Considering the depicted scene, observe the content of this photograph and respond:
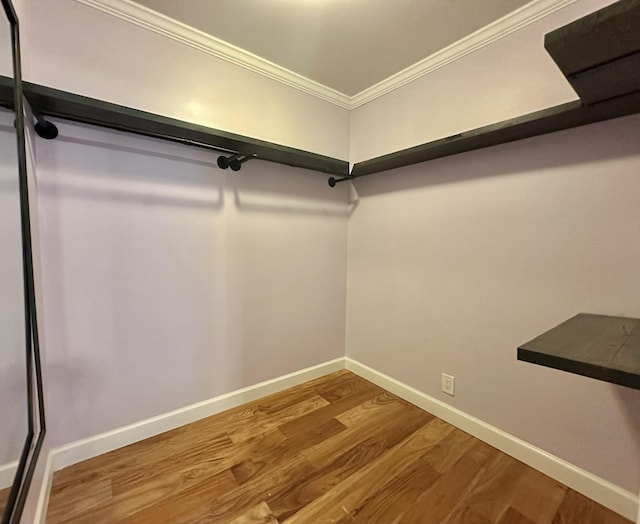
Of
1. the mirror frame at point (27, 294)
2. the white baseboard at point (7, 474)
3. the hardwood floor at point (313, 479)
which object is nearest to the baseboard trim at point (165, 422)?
the hardwood floor at point (313, 479)

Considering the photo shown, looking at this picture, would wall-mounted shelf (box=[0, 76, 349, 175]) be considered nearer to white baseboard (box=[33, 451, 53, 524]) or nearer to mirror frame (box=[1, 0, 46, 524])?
mirror frame (box=[1, 0, 46, 524])

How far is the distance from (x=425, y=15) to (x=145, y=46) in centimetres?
145

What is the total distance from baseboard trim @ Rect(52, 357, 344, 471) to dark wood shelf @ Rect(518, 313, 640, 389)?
171 centimetres

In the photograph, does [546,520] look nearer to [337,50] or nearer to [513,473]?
[513,473]

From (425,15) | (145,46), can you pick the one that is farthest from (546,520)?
(145,46)

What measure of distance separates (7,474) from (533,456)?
206cm

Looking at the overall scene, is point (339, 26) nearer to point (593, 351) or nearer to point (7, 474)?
point (593, 351)

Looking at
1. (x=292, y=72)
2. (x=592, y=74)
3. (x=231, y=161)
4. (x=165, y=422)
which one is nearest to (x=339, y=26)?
(x=292, y=72)

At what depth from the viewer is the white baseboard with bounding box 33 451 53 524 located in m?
1.10

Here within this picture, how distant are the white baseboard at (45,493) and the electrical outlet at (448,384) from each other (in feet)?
6.48

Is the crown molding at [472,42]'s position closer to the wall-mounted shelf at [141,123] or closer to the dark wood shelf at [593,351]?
the wall-mounted shelf at [141,123]

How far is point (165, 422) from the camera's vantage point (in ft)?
5.57

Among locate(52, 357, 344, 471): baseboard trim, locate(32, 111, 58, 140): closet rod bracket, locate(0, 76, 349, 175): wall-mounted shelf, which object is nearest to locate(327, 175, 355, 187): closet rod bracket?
locate(0, 76, 349, 175): wall-mounted shelf

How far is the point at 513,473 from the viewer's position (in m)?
1.44
